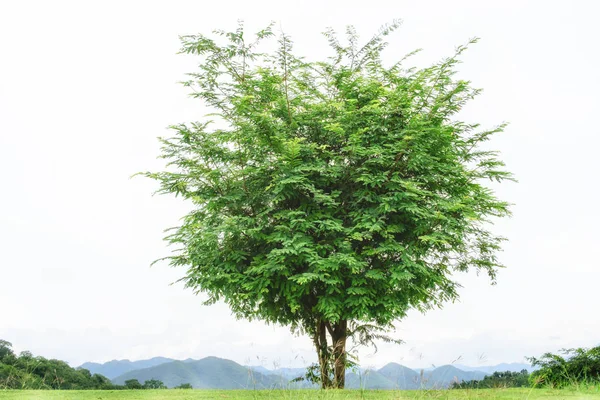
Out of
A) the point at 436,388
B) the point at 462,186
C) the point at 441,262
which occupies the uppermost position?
the point at 462,186

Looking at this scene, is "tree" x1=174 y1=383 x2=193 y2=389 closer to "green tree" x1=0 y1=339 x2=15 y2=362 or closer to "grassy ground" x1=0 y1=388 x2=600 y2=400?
"grassy ground" x1=0 y1=388 x2=600 y2=400

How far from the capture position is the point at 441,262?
15961mm

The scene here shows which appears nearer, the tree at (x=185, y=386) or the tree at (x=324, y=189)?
the tree at (x=324, y=189)

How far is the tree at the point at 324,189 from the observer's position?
12930 millimetres

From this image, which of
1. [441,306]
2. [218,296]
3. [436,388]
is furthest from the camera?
[441,306]

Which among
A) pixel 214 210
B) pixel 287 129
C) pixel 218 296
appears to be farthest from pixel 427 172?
pixel 218 296

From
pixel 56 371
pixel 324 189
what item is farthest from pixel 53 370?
pixel 324 189

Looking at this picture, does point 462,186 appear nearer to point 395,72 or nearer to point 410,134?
point 410,134

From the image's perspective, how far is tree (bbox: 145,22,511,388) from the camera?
1293 centimetres

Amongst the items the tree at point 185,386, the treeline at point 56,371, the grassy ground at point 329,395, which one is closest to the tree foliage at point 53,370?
the treeline at point 56,371

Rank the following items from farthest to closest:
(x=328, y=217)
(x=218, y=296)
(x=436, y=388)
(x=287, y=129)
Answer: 1. (x=218, y=296)
2. (x=287, y=129)
3. (x=328, y=217)
4. (x=436, y=388)

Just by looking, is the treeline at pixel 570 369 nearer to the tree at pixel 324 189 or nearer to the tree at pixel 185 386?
the tree at pixel 324 189

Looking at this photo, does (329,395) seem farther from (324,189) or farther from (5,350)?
(5,350)

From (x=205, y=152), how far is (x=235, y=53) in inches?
123
